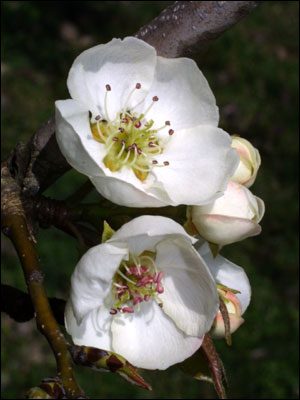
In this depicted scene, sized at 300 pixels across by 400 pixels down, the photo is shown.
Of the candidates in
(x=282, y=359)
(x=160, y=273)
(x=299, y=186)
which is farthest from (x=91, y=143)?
(x=299, y=186)

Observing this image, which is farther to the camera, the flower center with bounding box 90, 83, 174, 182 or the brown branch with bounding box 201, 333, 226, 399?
the flower center with bounding box 90, 83, 174, 182

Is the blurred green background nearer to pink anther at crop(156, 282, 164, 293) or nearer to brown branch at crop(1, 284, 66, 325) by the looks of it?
brown branch at crop(1, 284, 66, 325)

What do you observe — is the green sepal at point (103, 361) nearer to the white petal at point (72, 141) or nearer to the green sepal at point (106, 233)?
the green sepal at point (106, 233)

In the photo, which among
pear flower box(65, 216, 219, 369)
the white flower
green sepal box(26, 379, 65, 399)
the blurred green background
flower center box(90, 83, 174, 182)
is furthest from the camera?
the blurred green background

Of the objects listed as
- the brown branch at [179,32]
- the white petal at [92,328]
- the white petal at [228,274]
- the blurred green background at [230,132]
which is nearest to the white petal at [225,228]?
the white petal at [228,274]

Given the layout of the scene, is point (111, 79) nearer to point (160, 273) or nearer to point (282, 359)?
point (160, 273)

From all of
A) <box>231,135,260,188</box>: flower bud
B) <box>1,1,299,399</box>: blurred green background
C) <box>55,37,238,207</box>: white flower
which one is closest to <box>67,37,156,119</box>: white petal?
<box>55,37,238,207</box>: white flower

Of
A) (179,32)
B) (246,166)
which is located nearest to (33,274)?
(246,166)

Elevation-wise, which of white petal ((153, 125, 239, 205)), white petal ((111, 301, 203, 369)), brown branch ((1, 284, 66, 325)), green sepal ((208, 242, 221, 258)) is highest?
white petal ((153, 125, 239, 205))
